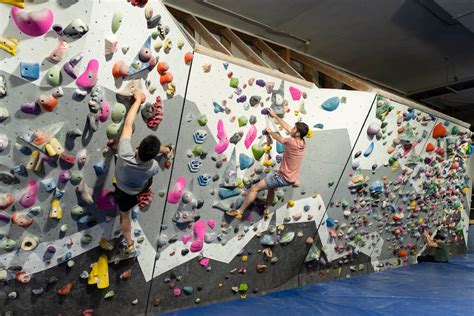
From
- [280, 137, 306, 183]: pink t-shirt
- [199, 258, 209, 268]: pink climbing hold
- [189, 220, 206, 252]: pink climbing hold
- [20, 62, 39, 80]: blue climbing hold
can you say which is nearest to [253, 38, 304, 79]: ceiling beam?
[280, 137, 306, 183]: pink t-shirt

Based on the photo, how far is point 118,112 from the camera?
2400 millimetres

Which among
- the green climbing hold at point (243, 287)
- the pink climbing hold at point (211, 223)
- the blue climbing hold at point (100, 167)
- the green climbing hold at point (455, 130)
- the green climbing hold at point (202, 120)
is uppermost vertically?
the green climbing hold at point (455, 130)

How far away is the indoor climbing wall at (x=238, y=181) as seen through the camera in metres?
2.97

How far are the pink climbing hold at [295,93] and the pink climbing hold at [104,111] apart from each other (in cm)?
176

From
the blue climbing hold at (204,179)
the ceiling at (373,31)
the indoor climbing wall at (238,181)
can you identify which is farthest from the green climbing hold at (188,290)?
the ceiling at (373,31)

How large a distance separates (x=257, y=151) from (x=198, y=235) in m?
0.93

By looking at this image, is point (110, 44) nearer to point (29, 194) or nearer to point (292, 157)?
point (29, 194)

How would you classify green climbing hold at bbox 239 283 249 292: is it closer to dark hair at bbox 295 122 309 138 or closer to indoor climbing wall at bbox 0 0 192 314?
indoor climbing wall at bbox 0 0 192 314

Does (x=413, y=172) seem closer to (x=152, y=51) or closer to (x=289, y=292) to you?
(x=289, y=292)

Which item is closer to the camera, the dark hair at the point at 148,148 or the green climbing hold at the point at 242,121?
the dark hair at the point at 148,148

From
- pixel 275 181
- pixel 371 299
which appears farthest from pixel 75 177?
pixel 371 299

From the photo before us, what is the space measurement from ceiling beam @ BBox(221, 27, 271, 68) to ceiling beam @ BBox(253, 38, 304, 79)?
0.42m

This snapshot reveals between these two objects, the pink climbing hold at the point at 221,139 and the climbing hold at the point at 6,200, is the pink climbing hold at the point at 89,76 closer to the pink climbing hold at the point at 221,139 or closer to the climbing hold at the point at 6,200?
the climbing hold at the point at 6,200

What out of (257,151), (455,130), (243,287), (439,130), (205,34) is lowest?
(243,287)
